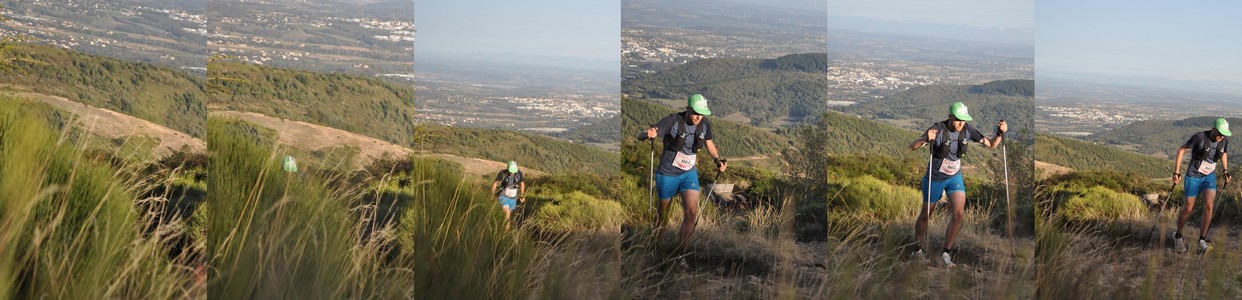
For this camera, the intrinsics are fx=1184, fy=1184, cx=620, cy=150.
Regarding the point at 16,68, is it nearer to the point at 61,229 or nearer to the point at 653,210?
the point at 61,229

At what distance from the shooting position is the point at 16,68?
913 centimetres

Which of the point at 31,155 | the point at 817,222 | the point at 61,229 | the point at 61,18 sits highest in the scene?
the point at 61,18

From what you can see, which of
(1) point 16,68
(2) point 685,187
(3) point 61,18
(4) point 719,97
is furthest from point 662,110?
(1) point 16,68

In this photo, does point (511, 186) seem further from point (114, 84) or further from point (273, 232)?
point (273, 232)

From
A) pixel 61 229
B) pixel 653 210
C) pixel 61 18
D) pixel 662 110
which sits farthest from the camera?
pixel 662 110

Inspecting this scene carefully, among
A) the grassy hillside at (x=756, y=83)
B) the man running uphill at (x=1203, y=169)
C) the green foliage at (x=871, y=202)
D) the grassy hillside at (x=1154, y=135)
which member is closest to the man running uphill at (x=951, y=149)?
the green foliage at (x=871, y=202)

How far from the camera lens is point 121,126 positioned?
8.72 meters

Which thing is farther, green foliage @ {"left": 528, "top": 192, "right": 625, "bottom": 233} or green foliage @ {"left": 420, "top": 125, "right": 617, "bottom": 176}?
green foliage @ {"left": 420, "top": 125, "right": 617, "bottom": 176}

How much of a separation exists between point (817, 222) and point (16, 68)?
919cm

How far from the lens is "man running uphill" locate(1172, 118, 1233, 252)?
14609 mm

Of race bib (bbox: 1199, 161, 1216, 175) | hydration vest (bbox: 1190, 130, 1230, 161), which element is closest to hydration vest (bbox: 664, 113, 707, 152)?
Result: hydration vest (bbox: 1190, 130, 1230, 161)

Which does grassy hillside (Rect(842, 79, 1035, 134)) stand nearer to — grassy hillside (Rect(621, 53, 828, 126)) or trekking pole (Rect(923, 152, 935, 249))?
grassy hillside (Rect(621, 53, 828, 126))

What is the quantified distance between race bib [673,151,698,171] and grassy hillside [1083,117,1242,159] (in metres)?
13.1

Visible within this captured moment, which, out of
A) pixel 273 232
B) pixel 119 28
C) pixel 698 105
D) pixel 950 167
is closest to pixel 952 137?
pixel 950 167
